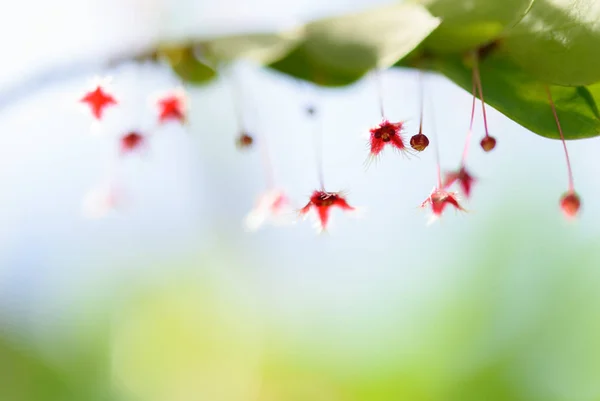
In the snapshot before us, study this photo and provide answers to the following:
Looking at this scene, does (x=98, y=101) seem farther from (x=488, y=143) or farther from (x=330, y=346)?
(x=330, y=346)

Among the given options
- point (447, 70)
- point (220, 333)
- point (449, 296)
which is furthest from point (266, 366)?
point (447, 70)

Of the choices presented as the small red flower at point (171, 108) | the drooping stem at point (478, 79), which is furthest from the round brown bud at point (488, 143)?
the small red flower at point (171, 108)

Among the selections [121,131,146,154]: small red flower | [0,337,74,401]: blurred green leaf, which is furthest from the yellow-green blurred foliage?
[121,131,146,154]: small red flower

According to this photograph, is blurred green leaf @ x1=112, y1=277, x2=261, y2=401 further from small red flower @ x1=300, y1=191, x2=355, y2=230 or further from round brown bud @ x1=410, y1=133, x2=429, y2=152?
round brown bud @ x1=410, y1=133, x2=429, y2=152

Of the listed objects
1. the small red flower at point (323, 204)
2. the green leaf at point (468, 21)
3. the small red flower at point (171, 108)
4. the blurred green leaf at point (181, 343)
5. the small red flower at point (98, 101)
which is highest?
the blurred green leaf at point (181, 343)

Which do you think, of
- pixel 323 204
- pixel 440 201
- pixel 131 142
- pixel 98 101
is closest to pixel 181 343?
pixel 131 142

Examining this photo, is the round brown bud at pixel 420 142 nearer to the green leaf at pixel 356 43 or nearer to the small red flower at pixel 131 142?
the green leaf at pixel 356 43
